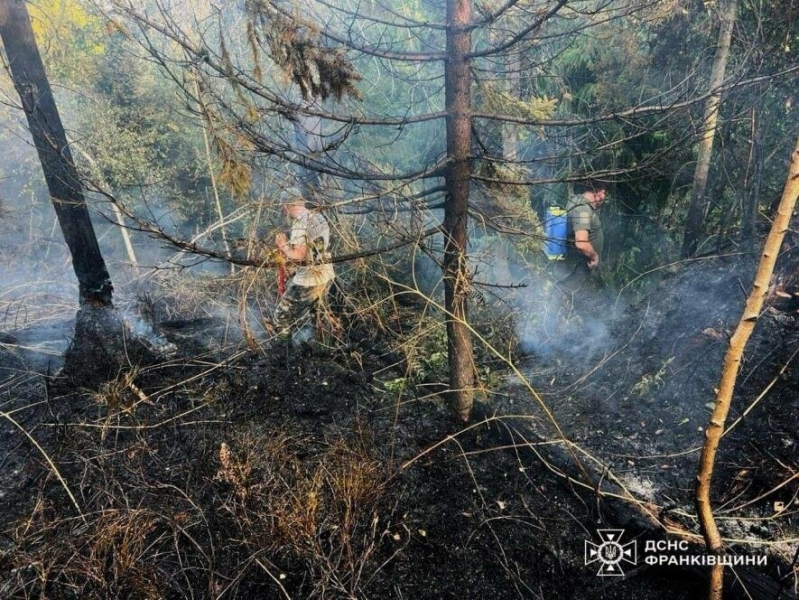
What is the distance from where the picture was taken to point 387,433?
4590 millimetres

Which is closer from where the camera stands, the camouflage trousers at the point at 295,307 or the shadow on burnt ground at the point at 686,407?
the shadow on burnt ground at the point at 686,407

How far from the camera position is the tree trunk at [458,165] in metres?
3.48

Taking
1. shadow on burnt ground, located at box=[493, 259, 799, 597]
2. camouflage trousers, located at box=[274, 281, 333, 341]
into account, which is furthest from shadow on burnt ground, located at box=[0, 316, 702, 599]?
camouflage trousers, located at box=[274, 281, 333, 341]

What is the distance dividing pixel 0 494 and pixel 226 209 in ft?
33.0

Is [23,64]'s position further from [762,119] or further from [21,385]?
[762,119]

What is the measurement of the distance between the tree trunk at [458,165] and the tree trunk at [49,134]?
359cm

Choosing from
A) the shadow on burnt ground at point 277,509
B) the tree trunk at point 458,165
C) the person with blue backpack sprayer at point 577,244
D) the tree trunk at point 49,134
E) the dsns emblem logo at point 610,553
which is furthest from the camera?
the person with blue backpack sprayer at point 577,244

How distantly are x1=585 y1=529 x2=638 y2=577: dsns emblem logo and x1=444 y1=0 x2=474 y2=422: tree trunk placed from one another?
4.69ft

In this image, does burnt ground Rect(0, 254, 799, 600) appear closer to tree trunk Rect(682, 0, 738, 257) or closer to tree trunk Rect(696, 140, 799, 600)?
tree trunk Rect(696, 140, 799, 600)

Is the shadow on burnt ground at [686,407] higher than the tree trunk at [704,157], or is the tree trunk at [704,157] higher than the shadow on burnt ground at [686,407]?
the tree trunk at [704,157]

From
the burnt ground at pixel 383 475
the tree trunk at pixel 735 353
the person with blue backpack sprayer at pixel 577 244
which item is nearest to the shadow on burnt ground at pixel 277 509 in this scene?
the burnt ground at pixel 383 475

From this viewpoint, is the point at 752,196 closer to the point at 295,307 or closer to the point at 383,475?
the point at 383,475

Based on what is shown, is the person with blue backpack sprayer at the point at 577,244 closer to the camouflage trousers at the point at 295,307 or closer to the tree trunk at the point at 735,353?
the camouflage trousers at the point at 295,307

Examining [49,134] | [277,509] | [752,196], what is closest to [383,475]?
[277,509]
